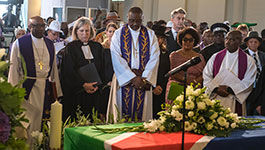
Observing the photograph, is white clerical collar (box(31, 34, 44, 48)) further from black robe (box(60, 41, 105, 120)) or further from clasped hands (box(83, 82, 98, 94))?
clasped hands (box(83, 82, 98, 94))

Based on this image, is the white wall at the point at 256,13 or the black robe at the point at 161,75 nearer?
the black robe at the point at 161,75

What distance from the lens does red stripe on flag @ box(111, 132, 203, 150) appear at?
3.93 metres

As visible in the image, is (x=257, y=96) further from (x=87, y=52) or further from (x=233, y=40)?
(x=87, y=52)

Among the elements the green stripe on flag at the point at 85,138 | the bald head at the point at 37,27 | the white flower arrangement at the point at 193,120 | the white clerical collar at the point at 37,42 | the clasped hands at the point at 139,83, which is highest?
the bald head at the point at 37,27

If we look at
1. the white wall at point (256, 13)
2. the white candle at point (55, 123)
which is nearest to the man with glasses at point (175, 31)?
the white candle at point (55, 123)

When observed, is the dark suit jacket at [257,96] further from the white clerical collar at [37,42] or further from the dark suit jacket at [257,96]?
the white clerical collar at [37,42]

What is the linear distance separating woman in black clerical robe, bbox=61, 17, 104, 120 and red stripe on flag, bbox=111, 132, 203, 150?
11.0 ft

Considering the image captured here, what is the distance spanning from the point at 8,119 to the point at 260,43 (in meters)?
7.59

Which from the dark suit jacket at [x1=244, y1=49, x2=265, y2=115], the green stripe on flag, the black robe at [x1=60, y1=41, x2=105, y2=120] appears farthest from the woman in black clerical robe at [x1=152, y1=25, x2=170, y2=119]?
the green stripe on flag

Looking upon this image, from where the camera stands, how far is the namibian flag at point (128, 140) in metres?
3.99

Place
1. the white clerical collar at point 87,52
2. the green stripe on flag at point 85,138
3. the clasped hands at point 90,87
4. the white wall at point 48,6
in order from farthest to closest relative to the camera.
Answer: the white wall at point 48,6 → the white clerical collar at point 87,52 → the clasped hands at point 90,87 → the green stripe on flag at point 85,138

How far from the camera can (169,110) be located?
4762 millimetres

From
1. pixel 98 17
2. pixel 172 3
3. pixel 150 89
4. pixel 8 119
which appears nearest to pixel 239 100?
pixel 150 89

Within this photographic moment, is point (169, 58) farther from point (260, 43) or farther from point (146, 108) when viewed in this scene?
point (260, 43)
